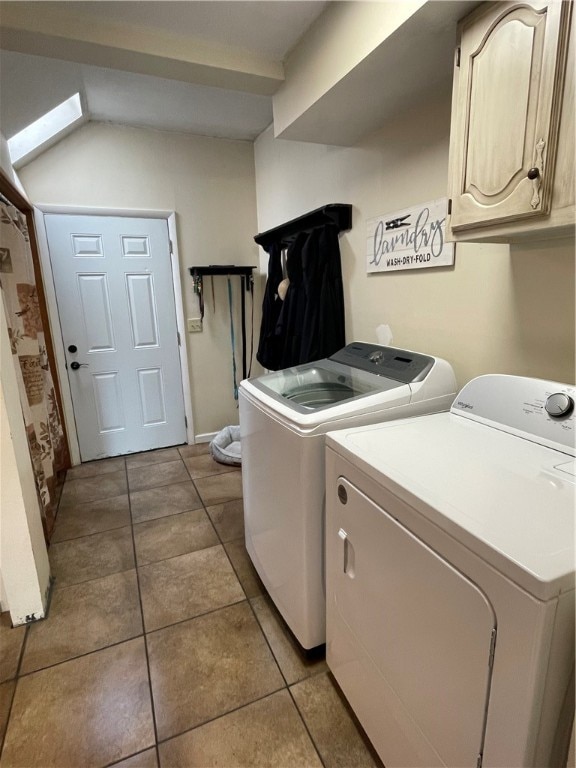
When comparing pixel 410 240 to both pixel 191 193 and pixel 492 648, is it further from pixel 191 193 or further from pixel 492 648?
pixel 191 193

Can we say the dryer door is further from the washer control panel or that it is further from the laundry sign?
the laundry sign

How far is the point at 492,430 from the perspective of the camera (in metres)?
1.23

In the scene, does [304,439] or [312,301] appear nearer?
[304,439]

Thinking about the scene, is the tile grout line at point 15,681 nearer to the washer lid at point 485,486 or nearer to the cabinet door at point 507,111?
the washer lid at point 485,486

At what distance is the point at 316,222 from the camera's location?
238cm

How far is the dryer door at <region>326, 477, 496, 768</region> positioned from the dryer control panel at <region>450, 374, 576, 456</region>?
51 cm

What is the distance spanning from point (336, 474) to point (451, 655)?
1.69 ft

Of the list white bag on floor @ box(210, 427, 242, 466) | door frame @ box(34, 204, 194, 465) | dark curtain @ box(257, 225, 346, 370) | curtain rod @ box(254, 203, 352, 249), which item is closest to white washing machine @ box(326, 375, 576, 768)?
dark curtain @ box(257, 225, 346, 370)

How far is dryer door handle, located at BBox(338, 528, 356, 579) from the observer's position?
115cm

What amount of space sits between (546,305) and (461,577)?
0.95 metres

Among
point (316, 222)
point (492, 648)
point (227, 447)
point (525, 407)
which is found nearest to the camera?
point (492, 648)

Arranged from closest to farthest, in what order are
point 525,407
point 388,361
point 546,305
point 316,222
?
point 525,407 < point 546,305 < point 388,361 < point 316,222

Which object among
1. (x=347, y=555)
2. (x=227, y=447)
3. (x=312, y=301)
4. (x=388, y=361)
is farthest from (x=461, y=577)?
(x=227, y=447)

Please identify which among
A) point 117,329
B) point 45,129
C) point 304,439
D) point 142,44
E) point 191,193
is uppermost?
point 45,129
